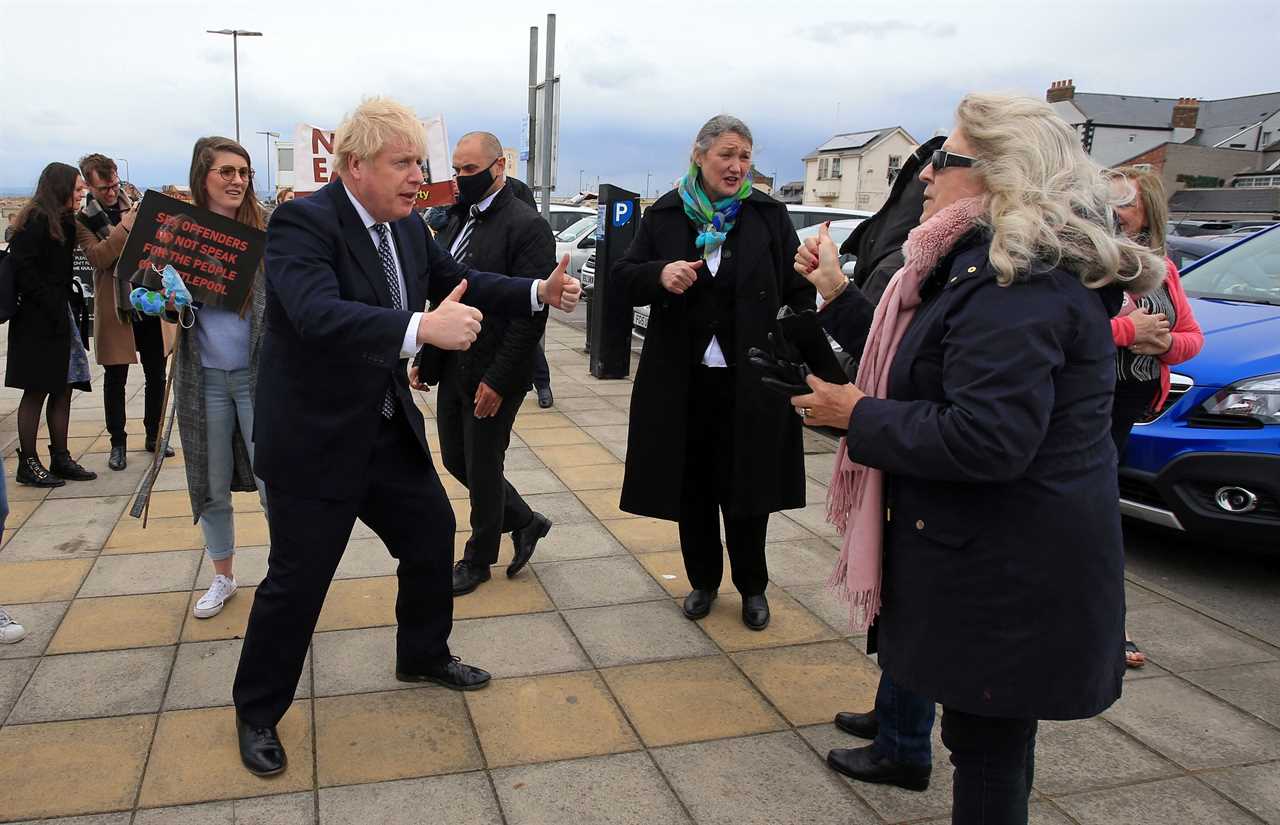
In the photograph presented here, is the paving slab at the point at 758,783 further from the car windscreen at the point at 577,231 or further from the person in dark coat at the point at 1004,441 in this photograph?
the car windscreen at the point at 577,231

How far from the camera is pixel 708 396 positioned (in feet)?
13.0

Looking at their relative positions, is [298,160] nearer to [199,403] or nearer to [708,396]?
[199,403]

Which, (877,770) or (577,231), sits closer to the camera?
(877,770)

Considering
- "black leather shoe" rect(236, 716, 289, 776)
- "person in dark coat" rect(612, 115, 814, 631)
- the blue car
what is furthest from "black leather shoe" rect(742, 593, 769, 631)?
the blue car

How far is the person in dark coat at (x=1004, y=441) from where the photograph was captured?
6.39 ft

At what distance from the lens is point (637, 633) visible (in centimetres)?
400

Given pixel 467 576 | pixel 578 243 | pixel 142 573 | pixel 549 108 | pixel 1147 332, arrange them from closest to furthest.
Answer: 1. pixel 1147 332
2. pixel 467 576
3. pixel 142 573
4. pixel 549 108
5. pixel 578 243

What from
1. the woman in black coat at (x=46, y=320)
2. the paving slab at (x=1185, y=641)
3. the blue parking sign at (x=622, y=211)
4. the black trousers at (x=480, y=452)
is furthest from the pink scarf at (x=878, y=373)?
the blue parking sign at (x=622, y=211)

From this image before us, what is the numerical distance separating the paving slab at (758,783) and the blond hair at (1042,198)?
1.71 meters

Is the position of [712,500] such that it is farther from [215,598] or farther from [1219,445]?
[1219,445]

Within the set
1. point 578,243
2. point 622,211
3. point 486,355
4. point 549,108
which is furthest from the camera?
point 578,243

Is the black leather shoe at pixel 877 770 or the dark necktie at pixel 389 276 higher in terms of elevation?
the dark necktie at pixel 389 276

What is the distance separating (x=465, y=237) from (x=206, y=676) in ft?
6.80

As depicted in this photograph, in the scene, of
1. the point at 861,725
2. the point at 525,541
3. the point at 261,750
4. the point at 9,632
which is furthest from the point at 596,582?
the point at 9,632
